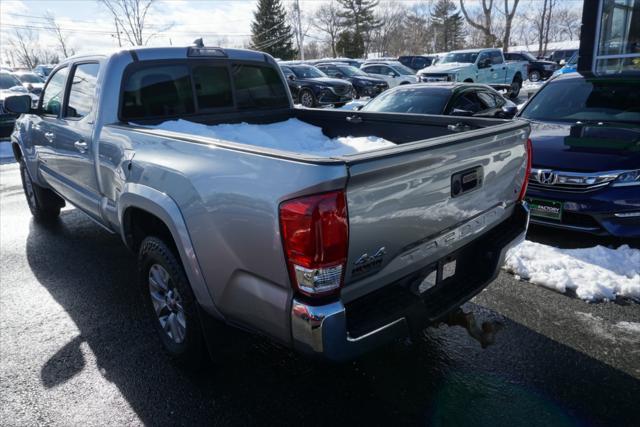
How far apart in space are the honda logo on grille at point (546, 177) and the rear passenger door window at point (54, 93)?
4610mm

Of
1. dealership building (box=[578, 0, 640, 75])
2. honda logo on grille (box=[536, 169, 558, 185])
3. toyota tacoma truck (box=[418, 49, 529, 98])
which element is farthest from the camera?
toyota tacoma truck (box=[418, 49, 529, 98])

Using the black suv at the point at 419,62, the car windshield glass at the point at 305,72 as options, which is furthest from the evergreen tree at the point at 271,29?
the car windshield glass at the point at 305,72

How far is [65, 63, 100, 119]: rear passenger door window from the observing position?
3.69m

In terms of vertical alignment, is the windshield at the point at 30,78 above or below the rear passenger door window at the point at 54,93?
above

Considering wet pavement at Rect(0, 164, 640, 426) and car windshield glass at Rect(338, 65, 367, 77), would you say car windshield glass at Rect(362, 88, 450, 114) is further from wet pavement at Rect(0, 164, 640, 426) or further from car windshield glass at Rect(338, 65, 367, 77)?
car windshield glass at Rect(338, 65, 367, 77)

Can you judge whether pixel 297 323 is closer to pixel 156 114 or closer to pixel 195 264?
pixel 195 264

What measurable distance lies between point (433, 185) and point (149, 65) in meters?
2.55

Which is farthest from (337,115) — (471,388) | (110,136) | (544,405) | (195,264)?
(544,405)

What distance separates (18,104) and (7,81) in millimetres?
14781

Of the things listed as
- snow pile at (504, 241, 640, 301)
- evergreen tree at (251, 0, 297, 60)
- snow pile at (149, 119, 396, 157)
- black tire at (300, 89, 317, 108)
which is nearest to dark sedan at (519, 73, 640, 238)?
snow pile at (504, 241, 640, 301)

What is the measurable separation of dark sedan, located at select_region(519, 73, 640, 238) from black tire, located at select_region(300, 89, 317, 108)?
41.2 ft

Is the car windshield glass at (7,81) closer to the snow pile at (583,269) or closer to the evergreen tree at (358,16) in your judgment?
the snow pile at (583,269)

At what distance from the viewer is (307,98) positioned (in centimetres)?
1778

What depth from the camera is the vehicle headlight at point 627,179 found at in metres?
4.12
